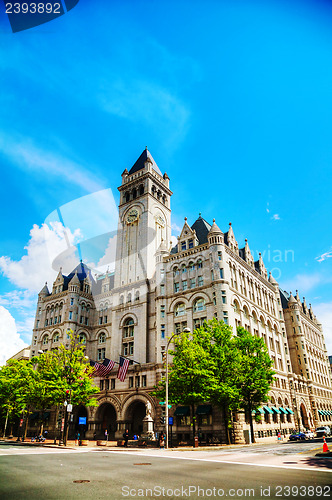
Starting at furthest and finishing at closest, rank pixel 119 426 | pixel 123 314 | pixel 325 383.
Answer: pixel 325 383
pixel 123 314
pixel 119 426

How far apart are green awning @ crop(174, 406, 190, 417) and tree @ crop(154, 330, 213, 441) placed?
699 cm

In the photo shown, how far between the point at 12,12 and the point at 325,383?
97.1 m

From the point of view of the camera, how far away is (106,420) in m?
55.3

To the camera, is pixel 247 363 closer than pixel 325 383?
Yes

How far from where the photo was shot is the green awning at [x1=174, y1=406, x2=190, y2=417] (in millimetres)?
42138

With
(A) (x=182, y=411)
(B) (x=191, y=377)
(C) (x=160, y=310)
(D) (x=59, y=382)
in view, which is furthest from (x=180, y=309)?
(D) (x=59, y=382)

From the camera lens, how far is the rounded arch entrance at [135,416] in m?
48.7

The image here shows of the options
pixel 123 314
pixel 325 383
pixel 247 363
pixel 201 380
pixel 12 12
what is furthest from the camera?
pixel 325 383

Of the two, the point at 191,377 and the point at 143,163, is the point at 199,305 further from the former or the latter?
the point at 143,163

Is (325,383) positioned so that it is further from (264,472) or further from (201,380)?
(264,472)

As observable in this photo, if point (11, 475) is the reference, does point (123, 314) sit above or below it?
above

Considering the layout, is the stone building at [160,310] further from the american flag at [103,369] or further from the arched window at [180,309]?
the american flag at [103,369]

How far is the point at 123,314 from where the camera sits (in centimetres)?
5853

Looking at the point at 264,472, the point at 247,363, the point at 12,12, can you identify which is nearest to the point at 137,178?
the point at 247,363
